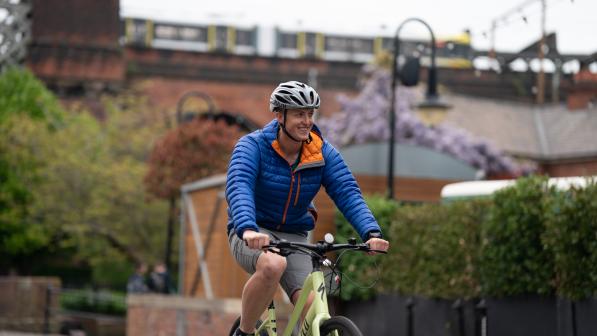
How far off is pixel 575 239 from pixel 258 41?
64131 millimetres

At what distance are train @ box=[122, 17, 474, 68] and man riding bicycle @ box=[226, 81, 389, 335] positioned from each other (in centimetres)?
6522

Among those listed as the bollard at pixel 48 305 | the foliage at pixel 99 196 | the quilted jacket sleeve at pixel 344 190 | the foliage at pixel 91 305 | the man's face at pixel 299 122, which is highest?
the man's face at pixel 299 122

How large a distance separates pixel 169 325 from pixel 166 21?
5490cm

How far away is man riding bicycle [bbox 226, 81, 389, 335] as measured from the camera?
7480mm

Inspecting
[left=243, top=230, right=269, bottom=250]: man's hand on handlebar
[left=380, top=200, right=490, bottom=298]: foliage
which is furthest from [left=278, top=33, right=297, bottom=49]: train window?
[left=243, top=230, right=269, bottom=250]: man's hand on handlebar

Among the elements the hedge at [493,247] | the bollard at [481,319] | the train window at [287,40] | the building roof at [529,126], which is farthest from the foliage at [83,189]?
the bollard at [481,319]

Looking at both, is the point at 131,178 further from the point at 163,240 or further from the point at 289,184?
the point at 289,184

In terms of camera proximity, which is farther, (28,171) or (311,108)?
(28,171)

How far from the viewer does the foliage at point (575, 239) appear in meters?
12.8

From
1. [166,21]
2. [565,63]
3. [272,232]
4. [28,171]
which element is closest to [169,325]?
[272,232]

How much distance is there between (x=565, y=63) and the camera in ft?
217

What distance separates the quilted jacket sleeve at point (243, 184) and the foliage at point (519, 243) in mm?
6836

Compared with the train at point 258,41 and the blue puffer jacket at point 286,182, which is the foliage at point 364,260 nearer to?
the blue puffer jacket at point 286,182

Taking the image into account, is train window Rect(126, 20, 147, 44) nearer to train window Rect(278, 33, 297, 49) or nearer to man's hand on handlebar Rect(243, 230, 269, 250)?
train window Rect(278, 33, 297, 49)
